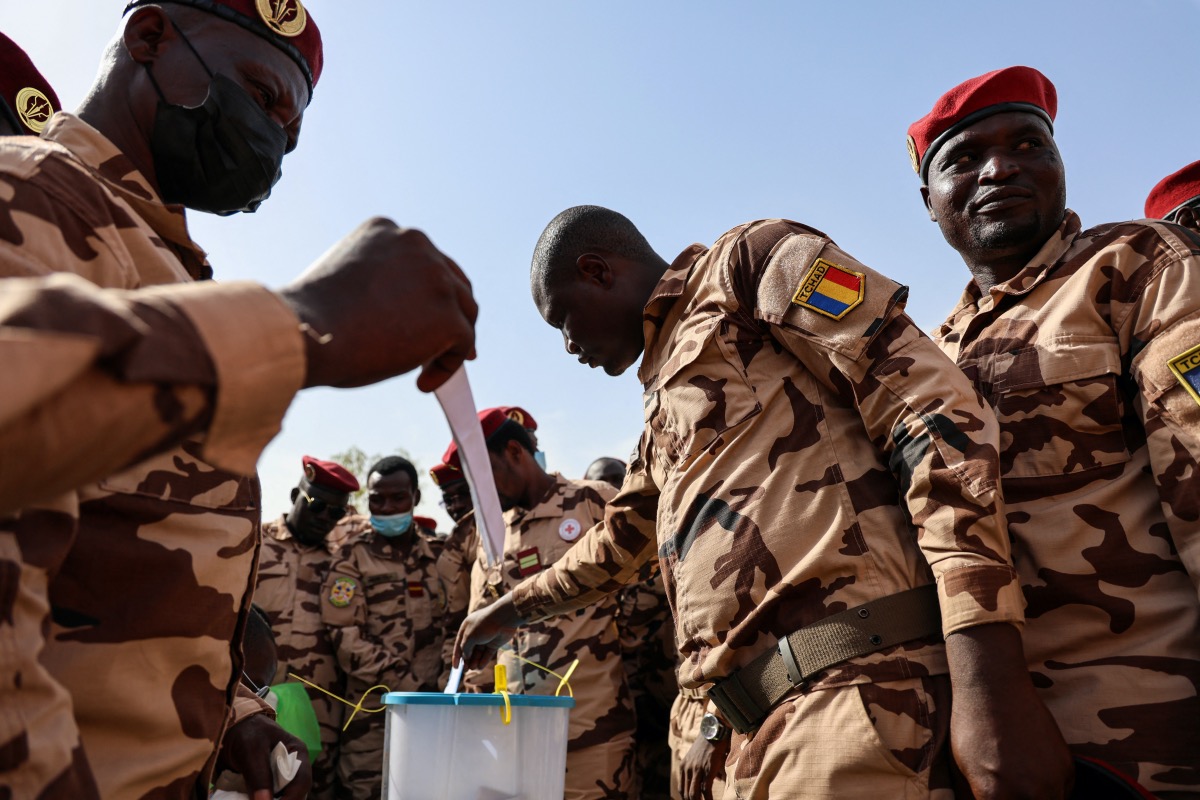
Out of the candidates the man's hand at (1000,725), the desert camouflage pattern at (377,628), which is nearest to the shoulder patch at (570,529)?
the desert camouflage pattern at (377,628)

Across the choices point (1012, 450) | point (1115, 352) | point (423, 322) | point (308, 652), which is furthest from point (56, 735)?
point (308, 652)

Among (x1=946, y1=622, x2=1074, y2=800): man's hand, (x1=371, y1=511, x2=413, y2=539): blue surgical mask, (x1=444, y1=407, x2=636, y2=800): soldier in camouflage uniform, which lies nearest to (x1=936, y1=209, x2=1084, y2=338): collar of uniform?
(x1=946, y1=622, x2=1074, y2=800): man's hand

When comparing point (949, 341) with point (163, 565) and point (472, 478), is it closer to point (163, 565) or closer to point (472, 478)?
point (472, 478)

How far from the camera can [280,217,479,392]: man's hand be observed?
3.21ft

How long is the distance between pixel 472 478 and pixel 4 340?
970mm

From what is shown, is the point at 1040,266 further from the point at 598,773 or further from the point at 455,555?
the point at 455,555

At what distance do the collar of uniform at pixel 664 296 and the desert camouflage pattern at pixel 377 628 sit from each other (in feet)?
18.9

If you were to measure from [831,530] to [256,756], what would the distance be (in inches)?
57.6

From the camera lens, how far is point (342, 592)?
7.91 metres

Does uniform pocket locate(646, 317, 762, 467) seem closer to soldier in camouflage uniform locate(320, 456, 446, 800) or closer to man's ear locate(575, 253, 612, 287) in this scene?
man's ear locate(575, 253, 612, 287)

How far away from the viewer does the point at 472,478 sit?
1590mm

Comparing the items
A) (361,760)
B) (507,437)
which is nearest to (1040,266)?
(507,437)

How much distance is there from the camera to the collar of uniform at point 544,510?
639 cm

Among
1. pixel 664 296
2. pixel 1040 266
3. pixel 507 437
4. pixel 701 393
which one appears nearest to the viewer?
pixel 701 393
